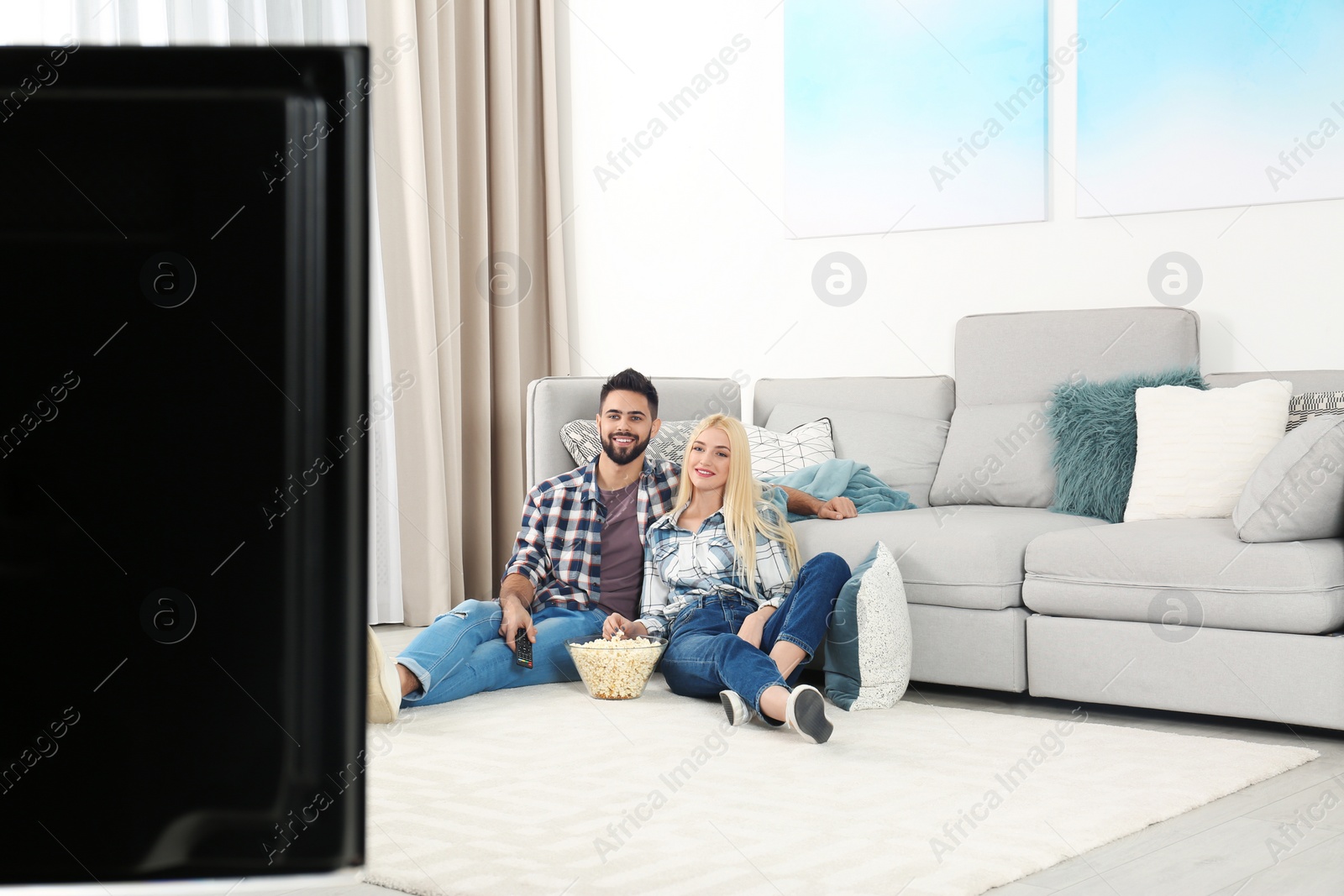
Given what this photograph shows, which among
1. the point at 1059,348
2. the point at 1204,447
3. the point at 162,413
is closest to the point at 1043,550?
the point at 1204,447

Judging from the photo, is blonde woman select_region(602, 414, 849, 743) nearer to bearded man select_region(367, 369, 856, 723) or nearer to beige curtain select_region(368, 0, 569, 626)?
bearded man select_region(367, 369, 856, 723)

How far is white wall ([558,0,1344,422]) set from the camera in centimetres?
339

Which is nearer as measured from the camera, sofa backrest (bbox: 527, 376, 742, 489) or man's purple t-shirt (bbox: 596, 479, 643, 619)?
man's purple t-shirt (bbox: 596, 479, 643, 619)

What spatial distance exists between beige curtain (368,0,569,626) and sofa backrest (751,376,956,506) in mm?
1136

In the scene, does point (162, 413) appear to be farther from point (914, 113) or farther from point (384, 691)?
point (914, 113)

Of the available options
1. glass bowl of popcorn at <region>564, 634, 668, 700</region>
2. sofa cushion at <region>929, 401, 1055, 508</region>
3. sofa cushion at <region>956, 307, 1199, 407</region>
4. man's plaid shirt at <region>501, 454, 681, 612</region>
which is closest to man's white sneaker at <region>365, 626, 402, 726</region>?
glass bowl of popcorn at <region>564, 634, 668, 700</region>

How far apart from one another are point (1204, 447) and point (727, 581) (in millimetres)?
1172

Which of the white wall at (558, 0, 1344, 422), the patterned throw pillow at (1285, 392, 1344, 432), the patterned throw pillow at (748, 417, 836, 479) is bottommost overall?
the patterned throw pillow at (748, 417, 836, 479)

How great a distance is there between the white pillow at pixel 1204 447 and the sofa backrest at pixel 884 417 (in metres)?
0.67

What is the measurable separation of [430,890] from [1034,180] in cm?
295

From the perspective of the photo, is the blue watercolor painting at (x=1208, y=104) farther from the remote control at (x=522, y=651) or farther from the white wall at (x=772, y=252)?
the remote control at (x=522, y=651)

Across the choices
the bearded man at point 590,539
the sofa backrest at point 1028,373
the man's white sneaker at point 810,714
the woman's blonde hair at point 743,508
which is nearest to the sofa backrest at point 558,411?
the bearded man at point 590,539

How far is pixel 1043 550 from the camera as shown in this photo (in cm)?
272

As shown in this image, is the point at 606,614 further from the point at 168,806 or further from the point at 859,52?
the point at 168,806
